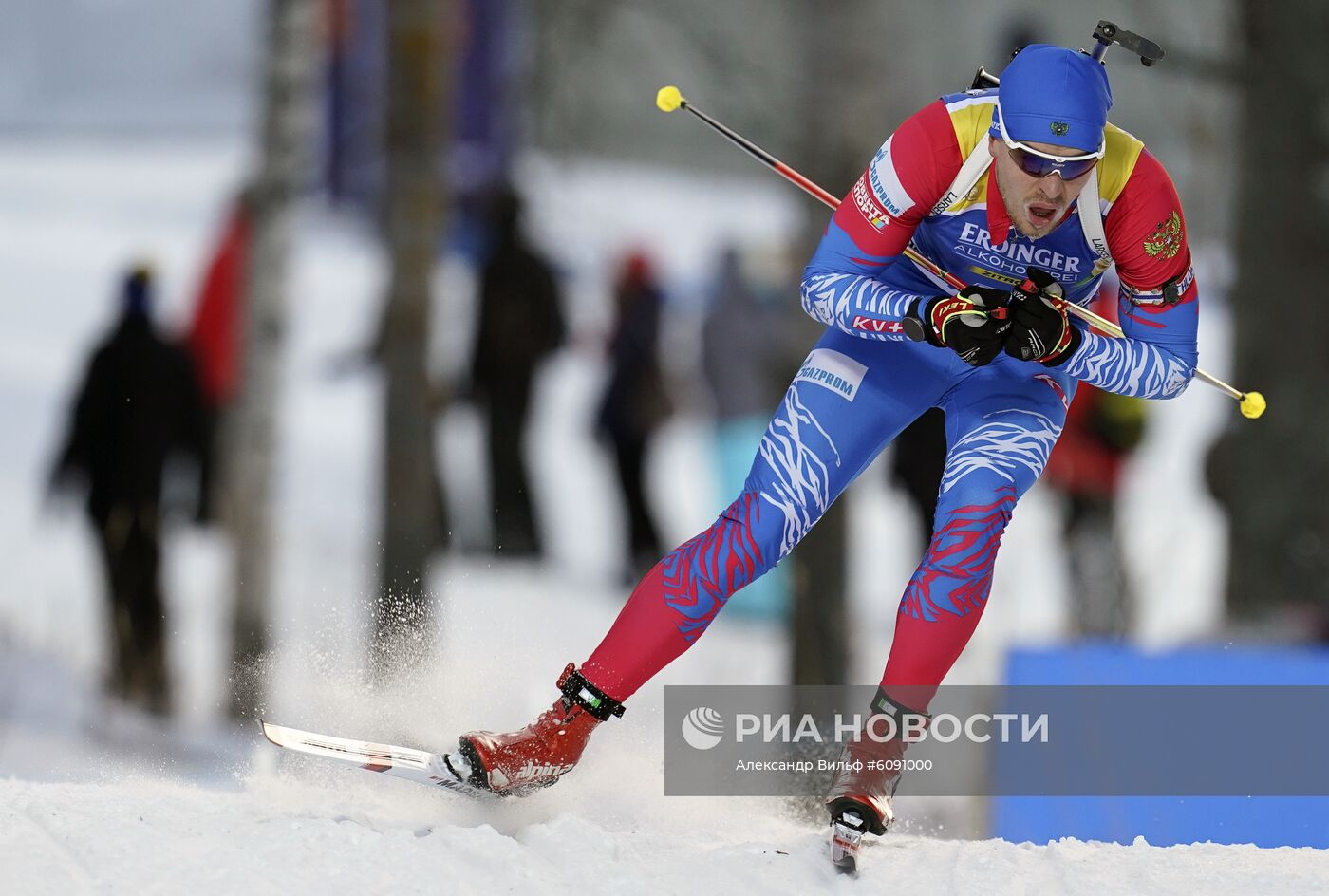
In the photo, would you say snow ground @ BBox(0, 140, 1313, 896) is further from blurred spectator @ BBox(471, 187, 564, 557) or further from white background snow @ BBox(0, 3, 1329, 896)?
blurred spectator @ BBox(471, 187, 564, 557)

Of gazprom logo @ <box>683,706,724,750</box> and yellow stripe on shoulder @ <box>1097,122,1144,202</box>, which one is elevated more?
yellow stripe on shoulder @ <box>1097,122,1144,202</box>

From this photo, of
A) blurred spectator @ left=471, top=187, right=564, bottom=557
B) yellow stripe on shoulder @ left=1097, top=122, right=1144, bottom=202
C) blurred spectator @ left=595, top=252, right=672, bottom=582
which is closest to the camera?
yellow stripe on shoulder @ left=1097, top=122, right=1144, bottom=202

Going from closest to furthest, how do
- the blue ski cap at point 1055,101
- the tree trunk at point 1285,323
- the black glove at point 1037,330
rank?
the blue ski cap at point 1055,101 → the black glove at point 1037,330 → the tree trunk at point 1285,323

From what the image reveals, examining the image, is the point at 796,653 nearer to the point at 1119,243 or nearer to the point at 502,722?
the point at 502,722

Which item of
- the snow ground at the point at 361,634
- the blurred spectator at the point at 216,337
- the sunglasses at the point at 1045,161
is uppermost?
the sunglasses at the point at 1045,161

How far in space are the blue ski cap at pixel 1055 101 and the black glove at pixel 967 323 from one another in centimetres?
40

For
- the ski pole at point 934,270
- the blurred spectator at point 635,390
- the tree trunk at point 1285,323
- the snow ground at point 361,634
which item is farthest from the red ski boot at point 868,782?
the blurred spectator at point 635,390

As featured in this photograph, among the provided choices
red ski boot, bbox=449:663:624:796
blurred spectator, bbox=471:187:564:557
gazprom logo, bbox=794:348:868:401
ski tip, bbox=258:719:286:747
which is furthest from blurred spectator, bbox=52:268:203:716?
gazprom logo, bbox=794:348:868:401

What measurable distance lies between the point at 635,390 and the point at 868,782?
685 cm

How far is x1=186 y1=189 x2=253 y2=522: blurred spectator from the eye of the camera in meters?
10.2

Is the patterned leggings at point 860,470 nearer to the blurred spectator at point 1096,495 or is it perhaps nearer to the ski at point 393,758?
the ski at point 393,758

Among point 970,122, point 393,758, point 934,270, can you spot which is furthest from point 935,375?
point 393,758

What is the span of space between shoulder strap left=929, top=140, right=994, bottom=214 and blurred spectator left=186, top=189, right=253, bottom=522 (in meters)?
6.13

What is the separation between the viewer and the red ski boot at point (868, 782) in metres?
4.57
